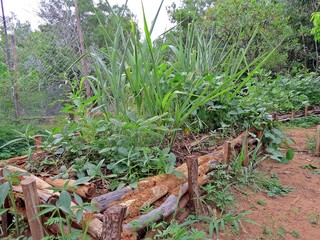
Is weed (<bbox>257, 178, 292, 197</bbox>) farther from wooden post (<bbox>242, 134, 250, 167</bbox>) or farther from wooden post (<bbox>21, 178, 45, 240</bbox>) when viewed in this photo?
wooden post (<bbox>21, 178, 45, 240</bbox>)

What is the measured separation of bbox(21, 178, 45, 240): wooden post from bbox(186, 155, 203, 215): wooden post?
630mm

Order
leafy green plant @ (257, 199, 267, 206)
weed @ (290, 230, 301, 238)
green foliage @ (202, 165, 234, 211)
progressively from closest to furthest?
1. weed @ (290, 230, 301, 238)
2. green foliage @ (202, 165, 234, 211)
3. leafy green plant @ (257, 199, 267, 206)

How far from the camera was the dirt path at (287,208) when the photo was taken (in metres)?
1.24

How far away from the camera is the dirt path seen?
4.06 feet

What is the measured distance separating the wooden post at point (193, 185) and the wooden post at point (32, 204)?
63 cm

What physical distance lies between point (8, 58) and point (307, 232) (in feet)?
13.3

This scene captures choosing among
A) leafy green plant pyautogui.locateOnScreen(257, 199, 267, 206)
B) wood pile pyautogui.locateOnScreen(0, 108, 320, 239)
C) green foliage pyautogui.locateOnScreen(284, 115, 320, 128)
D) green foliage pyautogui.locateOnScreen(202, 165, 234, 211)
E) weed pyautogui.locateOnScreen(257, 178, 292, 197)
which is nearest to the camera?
wood pile pyautogui.locateOnScreen(0, 108, 320, 239)

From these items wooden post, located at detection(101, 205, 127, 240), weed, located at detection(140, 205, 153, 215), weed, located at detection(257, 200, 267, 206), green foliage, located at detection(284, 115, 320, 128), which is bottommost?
green foliage, located at detection(284, 115, 320, 128)

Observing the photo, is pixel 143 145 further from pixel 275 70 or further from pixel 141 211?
pixel 275 70

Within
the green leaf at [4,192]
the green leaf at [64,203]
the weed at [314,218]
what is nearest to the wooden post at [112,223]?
the green leaf at [64,203]

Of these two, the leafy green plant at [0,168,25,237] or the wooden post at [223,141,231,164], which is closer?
the leafy green plant at [0,168,25,237]

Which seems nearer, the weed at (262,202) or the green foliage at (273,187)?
the weed at (262,202)

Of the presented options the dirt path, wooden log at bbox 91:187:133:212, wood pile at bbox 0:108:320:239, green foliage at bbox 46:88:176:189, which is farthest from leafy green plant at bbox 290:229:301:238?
wooden log at bbox 91:187:133:212

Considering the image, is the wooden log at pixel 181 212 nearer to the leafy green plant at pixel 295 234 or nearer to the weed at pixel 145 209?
the weed at pixel 145 209
